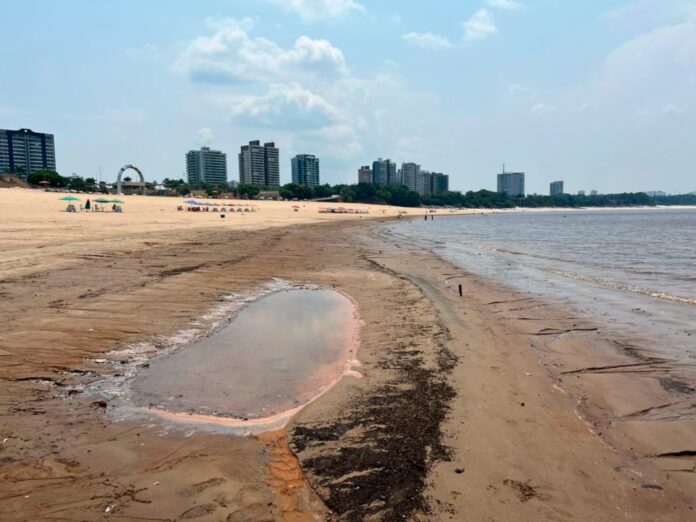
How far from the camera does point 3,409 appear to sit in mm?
5102

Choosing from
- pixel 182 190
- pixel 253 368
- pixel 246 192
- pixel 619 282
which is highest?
pixel 182 190

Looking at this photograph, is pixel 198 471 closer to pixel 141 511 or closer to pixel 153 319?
pixel 141 511

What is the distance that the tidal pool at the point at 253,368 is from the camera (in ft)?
18.5

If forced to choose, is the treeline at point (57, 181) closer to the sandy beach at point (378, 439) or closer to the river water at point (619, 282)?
the river water at point (619, 282)

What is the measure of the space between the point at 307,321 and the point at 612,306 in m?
8.22

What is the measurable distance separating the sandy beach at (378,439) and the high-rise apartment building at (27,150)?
181999 millimetres

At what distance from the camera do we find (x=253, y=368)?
22.8ft

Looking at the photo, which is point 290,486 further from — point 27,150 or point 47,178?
point 27,150

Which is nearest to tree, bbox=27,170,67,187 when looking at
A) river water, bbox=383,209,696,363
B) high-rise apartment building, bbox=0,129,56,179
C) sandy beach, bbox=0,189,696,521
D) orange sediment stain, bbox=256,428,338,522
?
high-rise apartment building, bbox=0,129,56,179

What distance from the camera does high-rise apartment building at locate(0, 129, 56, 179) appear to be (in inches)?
6191

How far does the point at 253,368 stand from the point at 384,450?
3146 mm

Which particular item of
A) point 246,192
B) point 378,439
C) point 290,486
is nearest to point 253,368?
point 378,439

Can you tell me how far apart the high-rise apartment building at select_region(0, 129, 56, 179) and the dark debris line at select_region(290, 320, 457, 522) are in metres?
185

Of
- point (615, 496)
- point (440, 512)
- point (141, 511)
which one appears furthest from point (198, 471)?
point (615, 496)
